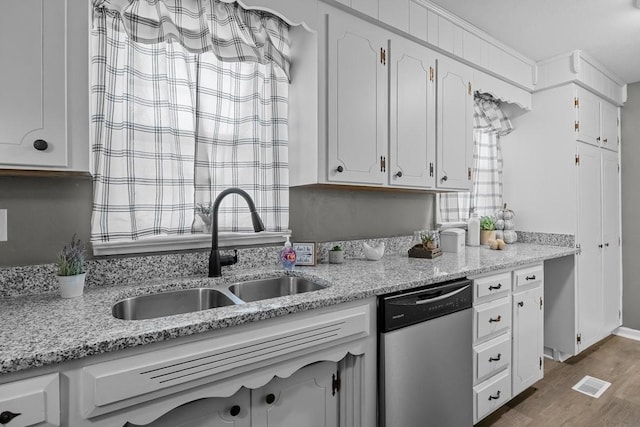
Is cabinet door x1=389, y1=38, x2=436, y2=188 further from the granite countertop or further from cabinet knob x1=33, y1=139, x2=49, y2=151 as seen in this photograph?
cabinet knob x1=33, y1=139, x2=49, y2=151

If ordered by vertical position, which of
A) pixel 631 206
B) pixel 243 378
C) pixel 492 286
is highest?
pixel 631 206

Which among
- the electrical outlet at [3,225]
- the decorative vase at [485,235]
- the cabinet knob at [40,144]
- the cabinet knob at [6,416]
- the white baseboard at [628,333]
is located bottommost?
the white baseboard at [628,333]

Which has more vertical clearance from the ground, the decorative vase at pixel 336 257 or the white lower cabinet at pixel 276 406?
the decorative vase at pixel 336 257

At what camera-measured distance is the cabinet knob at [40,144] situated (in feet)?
3.47

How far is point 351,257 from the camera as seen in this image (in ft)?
7.34

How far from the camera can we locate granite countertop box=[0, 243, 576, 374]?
0.84m

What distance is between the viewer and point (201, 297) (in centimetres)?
151

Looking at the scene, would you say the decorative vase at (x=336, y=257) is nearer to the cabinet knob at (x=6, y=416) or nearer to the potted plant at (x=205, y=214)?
the potted plant at (x=205, y=214)

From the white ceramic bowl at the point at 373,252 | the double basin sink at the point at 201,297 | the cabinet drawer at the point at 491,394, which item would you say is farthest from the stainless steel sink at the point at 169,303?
the cabinet drawer at the point at 491,394

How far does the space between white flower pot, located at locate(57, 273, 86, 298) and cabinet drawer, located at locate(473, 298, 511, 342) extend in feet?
6.02

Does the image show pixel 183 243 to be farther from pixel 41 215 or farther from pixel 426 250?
pixel 426 250

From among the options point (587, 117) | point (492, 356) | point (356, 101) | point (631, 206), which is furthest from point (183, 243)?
point (631, 206)

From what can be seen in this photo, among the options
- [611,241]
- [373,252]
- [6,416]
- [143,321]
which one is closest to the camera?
[6,416]

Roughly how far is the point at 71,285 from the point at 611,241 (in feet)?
→ 14.1
